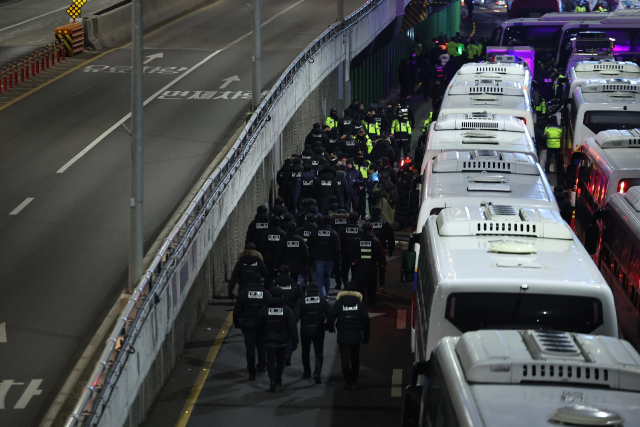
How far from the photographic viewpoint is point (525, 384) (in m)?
6.93

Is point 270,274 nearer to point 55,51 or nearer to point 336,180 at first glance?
point 336,180

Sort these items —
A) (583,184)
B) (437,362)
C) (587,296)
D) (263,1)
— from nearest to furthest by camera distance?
(437,362), (587,296), (583,184), (263,1)

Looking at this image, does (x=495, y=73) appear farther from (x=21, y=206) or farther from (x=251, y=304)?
(x=251, y=304)

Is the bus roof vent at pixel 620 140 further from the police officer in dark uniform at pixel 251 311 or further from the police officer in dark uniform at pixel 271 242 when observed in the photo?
the police officer in dark uniform at pixel 251 311

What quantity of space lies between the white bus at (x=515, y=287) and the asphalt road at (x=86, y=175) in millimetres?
4657

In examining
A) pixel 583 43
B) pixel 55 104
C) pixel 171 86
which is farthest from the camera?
pixel 583 43

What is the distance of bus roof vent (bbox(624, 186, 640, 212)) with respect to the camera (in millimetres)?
14038

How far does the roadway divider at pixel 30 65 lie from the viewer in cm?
2972

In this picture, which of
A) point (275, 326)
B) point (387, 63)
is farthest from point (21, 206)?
point (387, 63)

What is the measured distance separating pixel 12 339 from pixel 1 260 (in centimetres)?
330

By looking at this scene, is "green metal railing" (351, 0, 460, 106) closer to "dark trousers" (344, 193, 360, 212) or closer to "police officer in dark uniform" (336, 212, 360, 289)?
"dark trousers" (344, 193, 360, 212)

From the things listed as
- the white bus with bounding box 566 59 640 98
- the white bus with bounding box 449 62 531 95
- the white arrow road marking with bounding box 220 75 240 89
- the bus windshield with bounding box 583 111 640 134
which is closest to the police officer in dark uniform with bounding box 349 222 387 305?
the bus windshield with bounding box 583 111 640 134

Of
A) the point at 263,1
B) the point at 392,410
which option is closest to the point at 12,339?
the point at 392,410

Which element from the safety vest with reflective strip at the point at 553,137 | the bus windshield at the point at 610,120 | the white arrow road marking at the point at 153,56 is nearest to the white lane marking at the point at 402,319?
the bus windshield at the point at 610,120
